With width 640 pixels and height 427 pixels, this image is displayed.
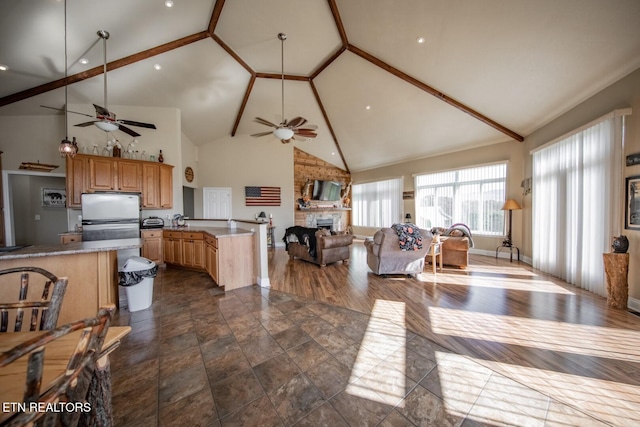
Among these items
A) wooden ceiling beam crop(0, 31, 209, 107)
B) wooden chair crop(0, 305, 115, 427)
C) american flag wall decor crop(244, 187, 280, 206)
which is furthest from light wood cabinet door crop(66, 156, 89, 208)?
wooden chair crop(0, 305, 115, 427)

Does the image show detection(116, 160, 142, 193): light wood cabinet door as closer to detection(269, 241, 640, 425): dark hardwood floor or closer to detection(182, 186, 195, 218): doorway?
detection(182, 186, 195, 218): doorway

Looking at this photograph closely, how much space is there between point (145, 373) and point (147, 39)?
483 centimetres

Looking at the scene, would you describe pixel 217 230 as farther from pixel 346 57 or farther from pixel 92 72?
pixel 346 57

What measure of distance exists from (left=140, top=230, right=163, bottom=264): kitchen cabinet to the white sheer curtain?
787 centimetres

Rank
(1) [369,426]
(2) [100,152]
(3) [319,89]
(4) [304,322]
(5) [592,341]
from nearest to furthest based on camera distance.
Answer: (1) [369,426], (5) [592,341], (4) [304,322], (2) [100,152], (3) [319,89]

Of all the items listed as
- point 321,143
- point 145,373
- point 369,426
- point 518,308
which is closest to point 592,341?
point 518,308

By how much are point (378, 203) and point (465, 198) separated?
9.95ft

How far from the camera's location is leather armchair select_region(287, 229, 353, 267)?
5.03 meters

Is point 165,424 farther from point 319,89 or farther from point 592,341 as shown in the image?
point 319,89

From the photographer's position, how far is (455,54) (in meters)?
3.94

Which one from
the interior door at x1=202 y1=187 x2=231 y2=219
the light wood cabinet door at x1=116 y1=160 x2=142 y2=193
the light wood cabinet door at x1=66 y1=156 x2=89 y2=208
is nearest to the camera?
the light wood cabinet door at x1=66 y1=156 x2=89 y2=208

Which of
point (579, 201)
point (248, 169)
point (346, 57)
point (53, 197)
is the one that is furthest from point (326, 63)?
point (53, 197)

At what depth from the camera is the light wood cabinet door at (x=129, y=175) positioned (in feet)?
15.4

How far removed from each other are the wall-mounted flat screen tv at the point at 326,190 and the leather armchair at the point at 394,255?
16.0ft
